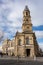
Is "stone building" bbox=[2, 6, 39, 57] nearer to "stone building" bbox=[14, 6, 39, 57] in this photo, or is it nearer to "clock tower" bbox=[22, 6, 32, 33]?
"stone building" bbox=[14, 6, 39, 57]

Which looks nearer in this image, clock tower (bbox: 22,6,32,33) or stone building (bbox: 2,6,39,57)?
stone building (bbox: 2,6,39,57)

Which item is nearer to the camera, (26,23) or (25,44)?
(25,44)

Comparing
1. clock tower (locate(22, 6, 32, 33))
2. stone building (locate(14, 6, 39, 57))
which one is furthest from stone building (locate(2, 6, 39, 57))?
clock tower (locate(22, 6, 32, 33))

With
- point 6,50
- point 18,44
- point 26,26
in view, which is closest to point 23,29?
point 26,26

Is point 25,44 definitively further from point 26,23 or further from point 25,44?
point 26,23

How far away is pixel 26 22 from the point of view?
10244 cm

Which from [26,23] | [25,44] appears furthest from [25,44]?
[26,23]

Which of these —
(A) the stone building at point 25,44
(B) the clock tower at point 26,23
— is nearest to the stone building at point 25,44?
(A) the stone building at point 25,44

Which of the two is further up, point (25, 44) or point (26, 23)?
point (26, 23)

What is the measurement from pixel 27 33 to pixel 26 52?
9865 millimetres

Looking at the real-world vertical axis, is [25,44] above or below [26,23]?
below

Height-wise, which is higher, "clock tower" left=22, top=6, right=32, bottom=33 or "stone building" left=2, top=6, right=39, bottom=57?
"clock tower" left=22, top=6, right=32, bottom=33

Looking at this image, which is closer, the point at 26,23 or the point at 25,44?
the point at 25,44

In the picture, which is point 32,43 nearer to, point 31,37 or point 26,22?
point 31,37
